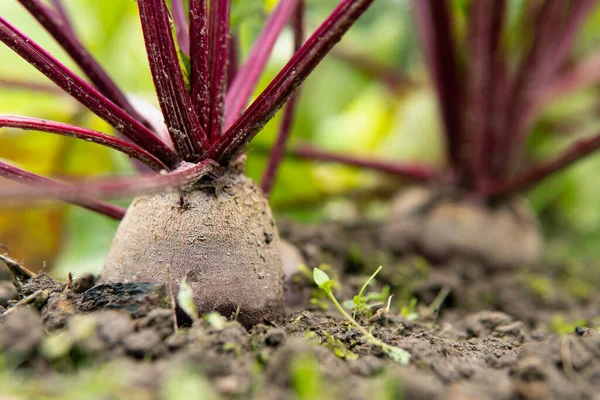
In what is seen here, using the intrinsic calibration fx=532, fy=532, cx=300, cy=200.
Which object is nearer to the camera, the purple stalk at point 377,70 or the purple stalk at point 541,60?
the purple stalk at point 541,60

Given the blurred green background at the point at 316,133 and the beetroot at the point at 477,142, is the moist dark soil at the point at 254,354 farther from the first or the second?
the beetroot at the point at 477,142

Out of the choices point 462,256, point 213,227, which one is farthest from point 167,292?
point 462,256

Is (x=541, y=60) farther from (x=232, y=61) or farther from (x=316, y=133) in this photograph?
(x=232, y=61)

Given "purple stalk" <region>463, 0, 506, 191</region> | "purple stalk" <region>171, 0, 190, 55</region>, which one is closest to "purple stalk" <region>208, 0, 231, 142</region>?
"purple stalk" <region>171, 0, 190, 55</region>

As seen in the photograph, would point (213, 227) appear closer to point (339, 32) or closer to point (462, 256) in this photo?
point (339, 32)

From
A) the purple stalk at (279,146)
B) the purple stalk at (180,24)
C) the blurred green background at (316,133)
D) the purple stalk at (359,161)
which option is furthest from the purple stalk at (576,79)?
the purple stalk at (180,24)
